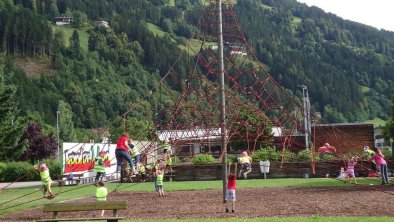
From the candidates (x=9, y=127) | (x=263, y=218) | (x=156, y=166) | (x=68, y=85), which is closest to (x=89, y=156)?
(x=9, y=127)

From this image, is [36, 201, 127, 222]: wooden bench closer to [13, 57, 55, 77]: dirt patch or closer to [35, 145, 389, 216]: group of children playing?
[35, 145, 389, 216]: group of children playing

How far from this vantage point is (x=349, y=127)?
56.8 m

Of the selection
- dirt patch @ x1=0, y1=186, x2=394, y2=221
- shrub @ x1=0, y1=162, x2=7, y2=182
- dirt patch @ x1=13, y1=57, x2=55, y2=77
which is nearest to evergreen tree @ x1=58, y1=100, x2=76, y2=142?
shrub @ x1=0, y1=162, x2=7, y2=182

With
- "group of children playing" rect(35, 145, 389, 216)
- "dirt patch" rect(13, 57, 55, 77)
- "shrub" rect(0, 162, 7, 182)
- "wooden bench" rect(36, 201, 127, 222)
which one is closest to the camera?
"wooden bench" rect(36, 201, 127, 222)

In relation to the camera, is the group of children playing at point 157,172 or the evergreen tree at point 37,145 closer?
the group of children playing at point 157,172

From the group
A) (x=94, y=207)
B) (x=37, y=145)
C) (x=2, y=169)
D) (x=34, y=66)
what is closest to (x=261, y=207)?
(x=94, y=207)

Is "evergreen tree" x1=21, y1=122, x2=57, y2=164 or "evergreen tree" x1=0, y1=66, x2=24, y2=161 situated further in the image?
"evergreen tree" x1=21, y1=122, x2=57, y2=164

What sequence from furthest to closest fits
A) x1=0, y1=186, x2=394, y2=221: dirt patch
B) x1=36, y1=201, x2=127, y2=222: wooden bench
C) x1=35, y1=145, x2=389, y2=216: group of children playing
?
x1=35, y1=145, x2=389, y2=216: group of children playing
x1=0, y1=186, x2=394, y2=221: dirt patch
x1=36, y1=201, x2=127, y2=222: wooden bench

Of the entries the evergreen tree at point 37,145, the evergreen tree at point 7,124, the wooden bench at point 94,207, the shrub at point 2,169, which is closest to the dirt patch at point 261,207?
the wooden bench at point 94,207

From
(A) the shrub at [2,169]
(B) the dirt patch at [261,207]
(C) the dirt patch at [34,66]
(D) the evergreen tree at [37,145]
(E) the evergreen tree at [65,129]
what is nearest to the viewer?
(B) the dirt patch at [261,207]

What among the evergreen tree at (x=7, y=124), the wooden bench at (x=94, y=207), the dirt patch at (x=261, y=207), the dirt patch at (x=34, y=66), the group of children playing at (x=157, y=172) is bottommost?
the dirt patch at (x=261, y=207)

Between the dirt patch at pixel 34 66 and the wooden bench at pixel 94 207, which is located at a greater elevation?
the dirt patch at pixel 34 66

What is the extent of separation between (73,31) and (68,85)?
51680 mm

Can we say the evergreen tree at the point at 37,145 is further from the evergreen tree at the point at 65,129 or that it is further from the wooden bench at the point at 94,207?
the wooden bench at the point at 94,207
